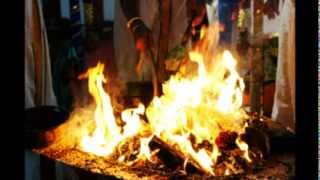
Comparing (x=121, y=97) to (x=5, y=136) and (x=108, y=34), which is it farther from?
(x=5, y=136)

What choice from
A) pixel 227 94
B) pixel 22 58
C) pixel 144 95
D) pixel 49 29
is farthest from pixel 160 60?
pixel 22 58

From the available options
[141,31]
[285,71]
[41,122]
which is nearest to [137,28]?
[141,31]

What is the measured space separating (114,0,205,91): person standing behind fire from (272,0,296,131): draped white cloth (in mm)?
413

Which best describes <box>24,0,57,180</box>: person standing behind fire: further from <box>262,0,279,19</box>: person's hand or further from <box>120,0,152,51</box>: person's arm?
<box>262,0,279,19</box>: person's hand

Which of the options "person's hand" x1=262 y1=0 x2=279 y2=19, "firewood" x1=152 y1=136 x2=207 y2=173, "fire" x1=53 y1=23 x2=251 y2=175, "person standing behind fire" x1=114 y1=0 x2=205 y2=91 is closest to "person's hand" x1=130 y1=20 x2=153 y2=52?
"person standing behind fire" x1=114 y1=0 x2=205 y2=91

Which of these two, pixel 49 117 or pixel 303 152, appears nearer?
pixel 303 152

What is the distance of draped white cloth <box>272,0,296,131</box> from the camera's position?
1.28 m

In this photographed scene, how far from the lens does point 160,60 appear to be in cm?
169

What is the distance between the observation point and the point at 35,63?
54.9 inches

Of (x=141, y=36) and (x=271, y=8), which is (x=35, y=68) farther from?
(x=271, y=8)

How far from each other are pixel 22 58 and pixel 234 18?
73 centimetres

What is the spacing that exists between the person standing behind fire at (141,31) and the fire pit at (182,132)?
0.27ft

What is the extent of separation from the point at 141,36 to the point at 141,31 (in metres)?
0.02

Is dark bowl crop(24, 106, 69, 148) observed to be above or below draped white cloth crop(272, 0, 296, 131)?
below
